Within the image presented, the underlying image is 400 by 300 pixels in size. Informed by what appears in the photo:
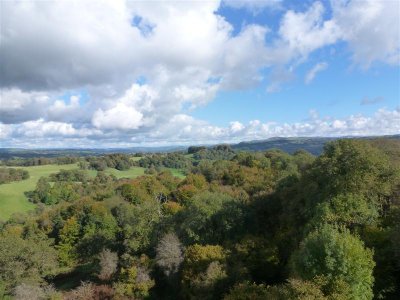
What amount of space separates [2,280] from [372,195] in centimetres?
4588

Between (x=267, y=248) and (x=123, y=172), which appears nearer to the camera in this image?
(x=267, y=248)

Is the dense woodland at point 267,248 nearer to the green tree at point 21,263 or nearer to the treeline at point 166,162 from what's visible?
the green tree at point 21,263

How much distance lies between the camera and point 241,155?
380 feet

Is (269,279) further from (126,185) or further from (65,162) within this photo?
(65,162)

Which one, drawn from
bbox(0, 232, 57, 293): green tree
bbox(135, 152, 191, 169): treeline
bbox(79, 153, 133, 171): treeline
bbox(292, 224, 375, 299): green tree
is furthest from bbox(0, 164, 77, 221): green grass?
bbox(292, 224, 375, 299): green tree

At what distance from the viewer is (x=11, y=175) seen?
146 m

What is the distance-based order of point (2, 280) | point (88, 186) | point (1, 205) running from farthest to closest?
1. point (88, 186)
2. point (1, 205)
3. point (2, 280)

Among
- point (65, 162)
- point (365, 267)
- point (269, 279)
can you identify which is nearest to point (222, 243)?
point (269, 279)

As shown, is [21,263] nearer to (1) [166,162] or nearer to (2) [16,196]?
(2) [16,196]

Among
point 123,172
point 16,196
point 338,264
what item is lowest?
point 16,196

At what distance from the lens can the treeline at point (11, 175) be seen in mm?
142750

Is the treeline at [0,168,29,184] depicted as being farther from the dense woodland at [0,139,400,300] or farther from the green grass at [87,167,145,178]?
the dense woodland at [0,139,400,300]

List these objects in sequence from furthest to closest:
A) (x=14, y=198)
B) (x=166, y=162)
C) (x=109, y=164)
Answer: (x=166, y=162) < (x=109, y=164) < (x=14, y=198)

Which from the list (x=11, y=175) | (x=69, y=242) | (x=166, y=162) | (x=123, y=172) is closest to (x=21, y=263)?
(x=69, y=242)
